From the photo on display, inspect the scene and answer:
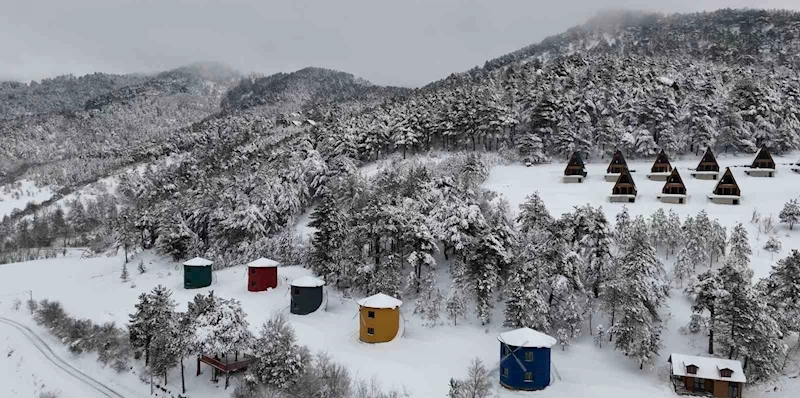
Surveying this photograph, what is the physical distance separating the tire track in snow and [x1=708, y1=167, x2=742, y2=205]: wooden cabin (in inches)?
2125

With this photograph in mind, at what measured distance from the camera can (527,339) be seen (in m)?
29.8

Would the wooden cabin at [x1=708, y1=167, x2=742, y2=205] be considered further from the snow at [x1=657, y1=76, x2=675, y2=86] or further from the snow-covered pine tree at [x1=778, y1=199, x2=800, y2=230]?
the snow at [x1=657, y1=76, x2=675, y2=86]

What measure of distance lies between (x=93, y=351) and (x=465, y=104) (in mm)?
54836

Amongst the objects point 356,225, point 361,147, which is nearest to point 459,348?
point 356,225

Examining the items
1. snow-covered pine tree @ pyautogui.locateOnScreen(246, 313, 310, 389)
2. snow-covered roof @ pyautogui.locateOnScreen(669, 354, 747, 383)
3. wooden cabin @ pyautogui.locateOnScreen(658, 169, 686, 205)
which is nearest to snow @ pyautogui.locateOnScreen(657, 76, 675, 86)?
wooden cabin @ pyautogui.locateOnScreen(658, 169, 686, 205)

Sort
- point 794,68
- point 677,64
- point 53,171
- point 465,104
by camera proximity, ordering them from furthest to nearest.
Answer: point 53,171
point 794,68
point 677,64
point 465,104

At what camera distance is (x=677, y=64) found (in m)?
94.6

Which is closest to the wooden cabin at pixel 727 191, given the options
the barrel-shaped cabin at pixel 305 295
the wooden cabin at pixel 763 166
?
→ the wooden cabin at pixel 763 166

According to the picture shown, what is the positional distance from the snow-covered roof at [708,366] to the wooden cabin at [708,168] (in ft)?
116

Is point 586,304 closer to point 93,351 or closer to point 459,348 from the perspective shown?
point 459,348

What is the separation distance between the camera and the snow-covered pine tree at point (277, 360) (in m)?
29.7

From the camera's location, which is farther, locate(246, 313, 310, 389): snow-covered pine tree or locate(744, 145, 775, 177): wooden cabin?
locate(744, 145, 775, 177): wooden cabin

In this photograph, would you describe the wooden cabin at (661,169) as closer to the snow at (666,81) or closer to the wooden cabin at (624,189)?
the wooden cabin at (624,189)

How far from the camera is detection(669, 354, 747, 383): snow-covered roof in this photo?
2773 centimetres
